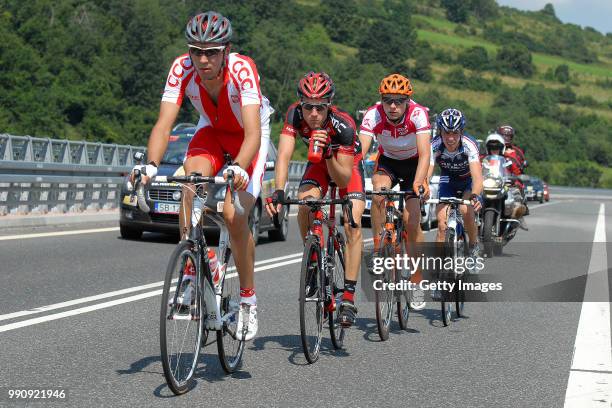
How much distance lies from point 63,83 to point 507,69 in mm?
114619

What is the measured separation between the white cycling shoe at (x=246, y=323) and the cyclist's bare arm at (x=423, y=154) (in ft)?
8.66

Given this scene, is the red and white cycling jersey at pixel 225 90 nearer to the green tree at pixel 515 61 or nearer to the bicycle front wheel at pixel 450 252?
the bicycle front wheel at pixel 450 252

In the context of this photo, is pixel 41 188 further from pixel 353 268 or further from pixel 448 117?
pixel 353 268

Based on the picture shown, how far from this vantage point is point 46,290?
35.1 ft

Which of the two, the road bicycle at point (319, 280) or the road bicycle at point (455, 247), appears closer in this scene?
the road bicycle at point (319, 280)

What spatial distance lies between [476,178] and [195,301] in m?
5.13

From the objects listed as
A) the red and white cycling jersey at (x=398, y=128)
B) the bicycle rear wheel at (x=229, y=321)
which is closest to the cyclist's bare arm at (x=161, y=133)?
the bicycle rear wheel at (x=229, y=321)

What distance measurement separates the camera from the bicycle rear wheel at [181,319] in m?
5.95

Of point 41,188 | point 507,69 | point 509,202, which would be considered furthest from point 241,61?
point 507,69

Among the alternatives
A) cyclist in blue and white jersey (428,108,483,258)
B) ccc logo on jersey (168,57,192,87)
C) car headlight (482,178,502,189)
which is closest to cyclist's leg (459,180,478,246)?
cyclist in blue and white jersey (428,108,483,258)

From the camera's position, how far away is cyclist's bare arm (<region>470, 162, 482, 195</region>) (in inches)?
422

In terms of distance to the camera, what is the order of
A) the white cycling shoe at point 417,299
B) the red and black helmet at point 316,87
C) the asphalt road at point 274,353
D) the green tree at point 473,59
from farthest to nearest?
the green tree at point 473,59
the white cycling shoe at point 417,299
the red and black helmet at point 316,87
the asphalt road at point 274,353

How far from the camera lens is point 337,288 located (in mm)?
8195

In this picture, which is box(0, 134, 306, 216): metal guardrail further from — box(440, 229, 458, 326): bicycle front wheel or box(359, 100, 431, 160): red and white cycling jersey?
box(440, 229, 458, 326): bicycle front wheel
